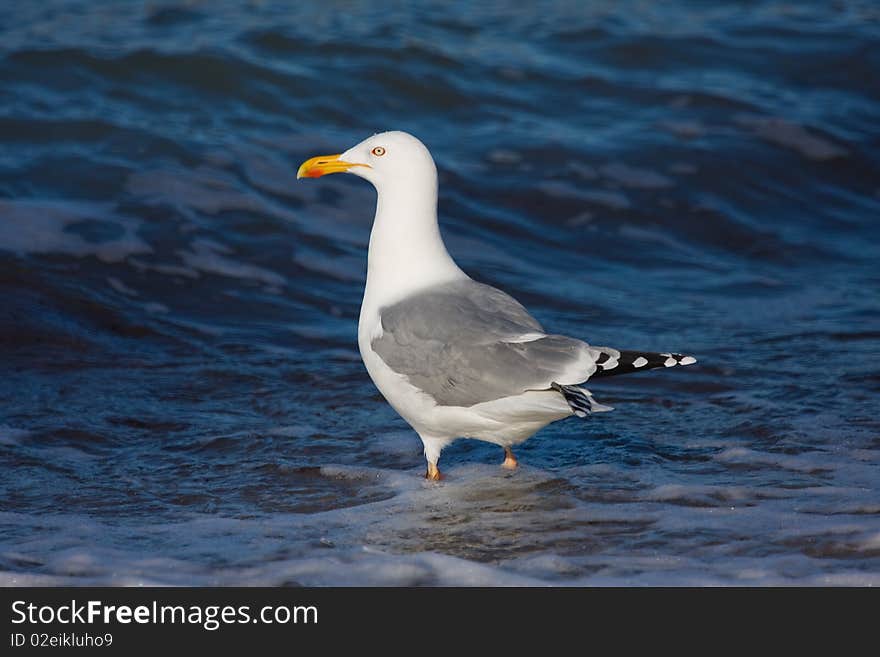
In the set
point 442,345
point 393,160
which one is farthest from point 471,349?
point 393,160

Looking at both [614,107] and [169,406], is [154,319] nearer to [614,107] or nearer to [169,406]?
[169,406]

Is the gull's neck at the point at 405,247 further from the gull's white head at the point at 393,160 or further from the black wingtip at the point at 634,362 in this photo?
the black wingtip at the point at 634,362

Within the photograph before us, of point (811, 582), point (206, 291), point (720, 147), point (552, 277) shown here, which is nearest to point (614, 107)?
point (720, 147)

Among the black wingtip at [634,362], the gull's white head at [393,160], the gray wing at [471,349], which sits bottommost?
the black wingtip at [634,362]

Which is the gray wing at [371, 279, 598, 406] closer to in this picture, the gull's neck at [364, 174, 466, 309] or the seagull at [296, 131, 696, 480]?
the seagull at [296, 131, 696, 480]

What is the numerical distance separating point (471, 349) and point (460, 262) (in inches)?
151

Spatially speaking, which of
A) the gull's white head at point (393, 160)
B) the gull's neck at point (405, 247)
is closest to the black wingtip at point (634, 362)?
the gull's neck at point (405, 247)

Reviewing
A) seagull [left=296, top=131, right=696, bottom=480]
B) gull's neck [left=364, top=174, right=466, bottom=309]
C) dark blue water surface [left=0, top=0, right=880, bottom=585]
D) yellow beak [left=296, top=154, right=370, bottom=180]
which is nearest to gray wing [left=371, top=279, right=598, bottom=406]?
seagull [left=296, top=131, right=696, bottom=480]

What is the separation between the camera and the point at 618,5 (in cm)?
1416

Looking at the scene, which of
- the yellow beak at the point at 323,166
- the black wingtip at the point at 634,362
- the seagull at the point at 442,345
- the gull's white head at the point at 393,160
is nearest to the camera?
the black wingtip at the point at 634,362

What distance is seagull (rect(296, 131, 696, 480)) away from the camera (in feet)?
16.1

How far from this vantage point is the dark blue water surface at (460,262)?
480 cm

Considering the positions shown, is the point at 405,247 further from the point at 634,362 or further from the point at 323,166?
the point at 634,362

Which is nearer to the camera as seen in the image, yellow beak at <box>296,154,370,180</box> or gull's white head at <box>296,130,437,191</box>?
gull's white head at <box>296,130,437,191</box>
